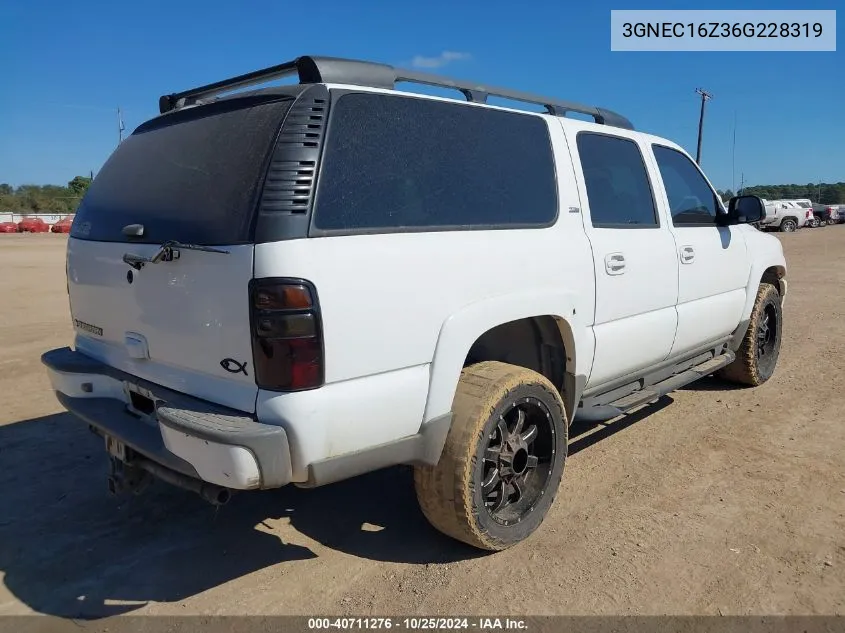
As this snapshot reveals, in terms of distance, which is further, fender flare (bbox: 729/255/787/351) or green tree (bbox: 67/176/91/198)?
green tree (bbox: 67/176/91/198)

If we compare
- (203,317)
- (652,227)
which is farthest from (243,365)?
(652,227)

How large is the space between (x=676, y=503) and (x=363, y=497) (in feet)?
5.70

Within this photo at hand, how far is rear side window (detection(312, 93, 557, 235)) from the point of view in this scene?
2533mm

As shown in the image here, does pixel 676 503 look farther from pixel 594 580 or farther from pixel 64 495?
pixel 64 495

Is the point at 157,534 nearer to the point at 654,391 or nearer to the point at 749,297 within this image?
the point at 654,391

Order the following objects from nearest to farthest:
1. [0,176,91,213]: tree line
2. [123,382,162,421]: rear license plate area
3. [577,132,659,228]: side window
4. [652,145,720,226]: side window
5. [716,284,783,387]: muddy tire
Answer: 1. [123,382,162,421]: rear license plate area
2. [577,132,659,228]: side window
3. [652,145,720,226]: side window
4. [716,284,783,387]: muddy tire
5. [0,176,91,213]: tree line

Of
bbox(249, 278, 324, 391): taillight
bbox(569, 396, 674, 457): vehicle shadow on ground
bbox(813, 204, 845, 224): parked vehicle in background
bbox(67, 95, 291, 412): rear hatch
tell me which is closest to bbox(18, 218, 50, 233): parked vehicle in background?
bbox(67, 95, 291, 412): rear hatch

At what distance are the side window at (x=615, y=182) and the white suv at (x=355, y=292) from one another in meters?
0.03

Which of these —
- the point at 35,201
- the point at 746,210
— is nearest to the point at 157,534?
the point at 746,210

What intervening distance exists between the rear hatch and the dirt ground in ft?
3.07

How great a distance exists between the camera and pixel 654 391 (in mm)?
4203

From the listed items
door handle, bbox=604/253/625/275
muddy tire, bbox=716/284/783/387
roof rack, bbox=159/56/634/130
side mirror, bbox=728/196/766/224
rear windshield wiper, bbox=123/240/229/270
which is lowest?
muddy tire, bbox=716/284/783/387

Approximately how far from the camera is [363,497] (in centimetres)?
376

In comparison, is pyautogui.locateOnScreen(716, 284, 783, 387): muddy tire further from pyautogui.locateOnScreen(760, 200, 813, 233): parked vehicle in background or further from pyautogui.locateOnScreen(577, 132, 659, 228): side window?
pyautogui.locateOnScreen(760, 200, 813, 233): parked vehicle in background
